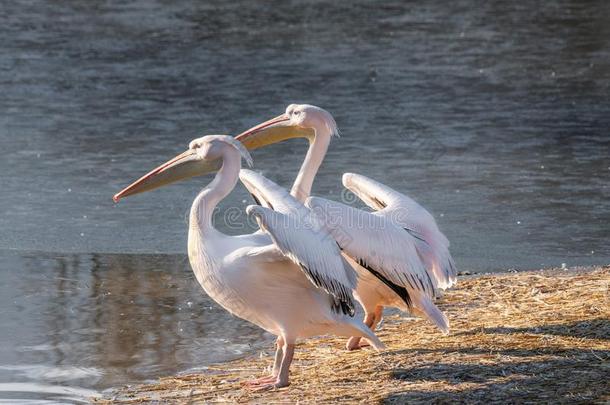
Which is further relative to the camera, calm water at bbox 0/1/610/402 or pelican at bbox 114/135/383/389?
calm water at bbox 0/1/610/402

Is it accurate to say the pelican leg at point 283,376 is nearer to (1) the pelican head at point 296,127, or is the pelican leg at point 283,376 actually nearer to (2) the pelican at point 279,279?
(2) the pelican at point 279,279

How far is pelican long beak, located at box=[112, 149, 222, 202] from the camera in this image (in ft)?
15.6

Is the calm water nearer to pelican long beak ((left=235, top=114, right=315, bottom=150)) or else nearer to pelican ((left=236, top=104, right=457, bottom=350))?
pelican ((left=236, top=104, right=457, bottom=350))

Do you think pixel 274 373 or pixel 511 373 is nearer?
pixel 511 373

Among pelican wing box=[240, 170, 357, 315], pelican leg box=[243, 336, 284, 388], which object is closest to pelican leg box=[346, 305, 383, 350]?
pelican leg box=[243, 336, 284, 388]

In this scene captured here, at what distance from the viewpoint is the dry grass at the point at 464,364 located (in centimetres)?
407

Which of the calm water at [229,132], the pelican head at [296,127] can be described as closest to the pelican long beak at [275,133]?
the pelican head at [296,127]

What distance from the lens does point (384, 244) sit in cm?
464

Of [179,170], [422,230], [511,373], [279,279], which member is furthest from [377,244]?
[179,170]

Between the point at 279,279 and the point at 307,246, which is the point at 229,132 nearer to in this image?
the point at 279,279

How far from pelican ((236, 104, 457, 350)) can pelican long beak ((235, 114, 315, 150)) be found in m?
0.12

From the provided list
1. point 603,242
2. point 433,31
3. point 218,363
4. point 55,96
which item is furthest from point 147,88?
point 218,363

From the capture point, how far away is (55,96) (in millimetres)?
10078

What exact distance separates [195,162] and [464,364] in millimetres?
1392
